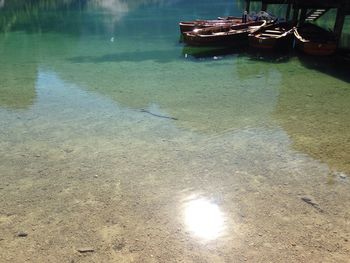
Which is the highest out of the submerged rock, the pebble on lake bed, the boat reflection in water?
the boat reflection in water

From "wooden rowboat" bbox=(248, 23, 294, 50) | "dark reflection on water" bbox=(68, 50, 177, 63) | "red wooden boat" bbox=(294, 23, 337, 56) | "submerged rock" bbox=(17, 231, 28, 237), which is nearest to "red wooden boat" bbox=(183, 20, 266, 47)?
"wooden rowboat" bbox=(248, 23, 294, 50)

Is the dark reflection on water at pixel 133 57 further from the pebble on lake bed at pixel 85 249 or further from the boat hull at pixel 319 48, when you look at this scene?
the pebble on lake bed at pixel 85 249

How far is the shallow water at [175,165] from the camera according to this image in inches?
238

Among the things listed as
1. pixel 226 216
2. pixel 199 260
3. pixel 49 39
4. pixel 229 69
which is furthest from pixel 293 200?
pixel 49 39

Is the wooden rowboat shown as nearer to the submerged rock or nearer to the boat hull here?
the boat hull

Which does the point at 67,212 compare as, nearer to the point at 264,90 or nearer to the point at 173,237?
the point at 173,237

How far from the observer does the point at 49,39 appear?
93.6 ft

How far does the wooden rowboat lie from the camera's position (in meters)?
20.9

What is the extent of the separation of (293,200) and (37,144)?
262 inches

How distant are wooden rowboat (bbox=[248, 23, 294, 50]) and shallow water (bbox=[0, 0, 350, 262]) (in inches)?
140

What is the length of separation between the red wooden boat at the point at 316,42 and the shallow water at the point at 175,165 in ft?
7.65

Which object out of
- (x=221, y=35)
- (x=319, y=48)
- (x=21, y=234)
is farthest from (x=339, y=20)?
(x=21, y=234)

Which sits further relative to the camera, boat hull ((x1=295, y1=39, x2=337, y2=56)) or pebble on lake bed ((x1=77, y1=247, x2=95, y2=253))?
boat hull ((x1=295, y1=39, x2=337, y2=56))

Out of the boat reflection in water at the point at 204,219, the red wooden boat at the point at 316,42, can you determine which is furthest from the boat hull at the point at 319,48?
the boat reflection in water at the point at 204,219
